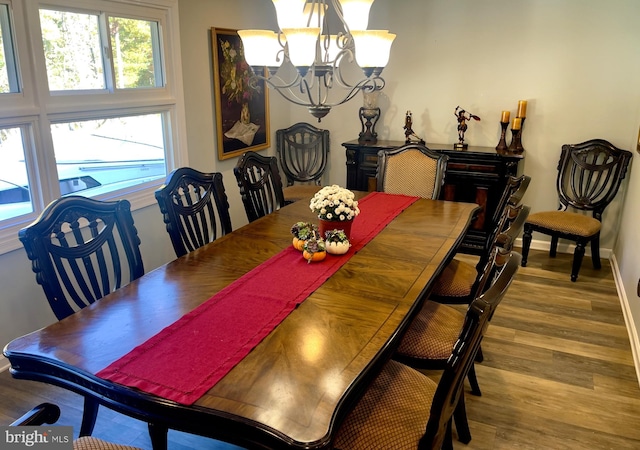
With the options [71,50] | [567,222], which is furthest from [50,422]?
[567,222]

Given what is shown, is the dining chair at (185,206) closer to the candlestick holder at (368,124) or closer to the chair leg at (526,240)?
the candlestick holder at (368,124)

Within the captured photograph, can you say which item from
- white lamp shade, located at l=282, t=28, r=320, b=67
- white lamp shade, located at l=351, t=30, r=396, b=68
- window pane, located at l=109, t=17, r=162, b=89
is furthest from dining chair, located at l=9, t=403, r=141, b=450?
window pane, located at l=109, t=17, r=162, b=89

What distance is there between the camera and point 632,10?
3.93 metres

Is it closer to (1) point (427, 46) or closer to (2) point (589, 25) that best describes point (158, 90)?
(1) point (427, 46)

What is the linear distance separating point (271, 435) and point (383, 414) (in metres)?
0.59

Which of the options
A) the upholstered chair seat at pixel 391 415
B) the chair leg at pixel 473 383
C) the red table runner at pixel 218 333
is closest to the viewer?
the red table runner at pixel 218 333

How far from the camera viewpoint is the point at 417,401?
170 cm

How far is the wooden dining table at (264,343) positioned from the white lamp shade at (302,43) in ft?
2.91

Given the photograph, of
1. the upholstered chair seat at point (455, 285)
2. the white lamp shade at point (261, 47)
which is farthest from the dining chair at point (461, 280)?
the white lamp shade at point (261, 47)

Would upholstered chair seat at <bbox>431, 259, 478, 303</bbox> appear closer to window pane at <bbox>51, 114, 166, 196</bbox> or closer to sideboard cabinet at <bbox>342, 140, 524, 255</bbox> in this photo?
sideboard cabinet at <bbox>342, 140, 524, 255</bbox>

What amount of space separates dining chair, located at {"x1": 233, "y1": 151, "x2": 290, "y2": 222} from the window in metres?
0.95

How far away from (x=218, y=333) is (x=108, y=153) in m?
2.28

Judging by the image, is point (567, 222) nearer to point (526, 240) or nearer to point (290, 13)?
point (526, 240)

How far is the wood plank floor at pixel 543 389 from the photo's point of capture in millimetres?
2223
